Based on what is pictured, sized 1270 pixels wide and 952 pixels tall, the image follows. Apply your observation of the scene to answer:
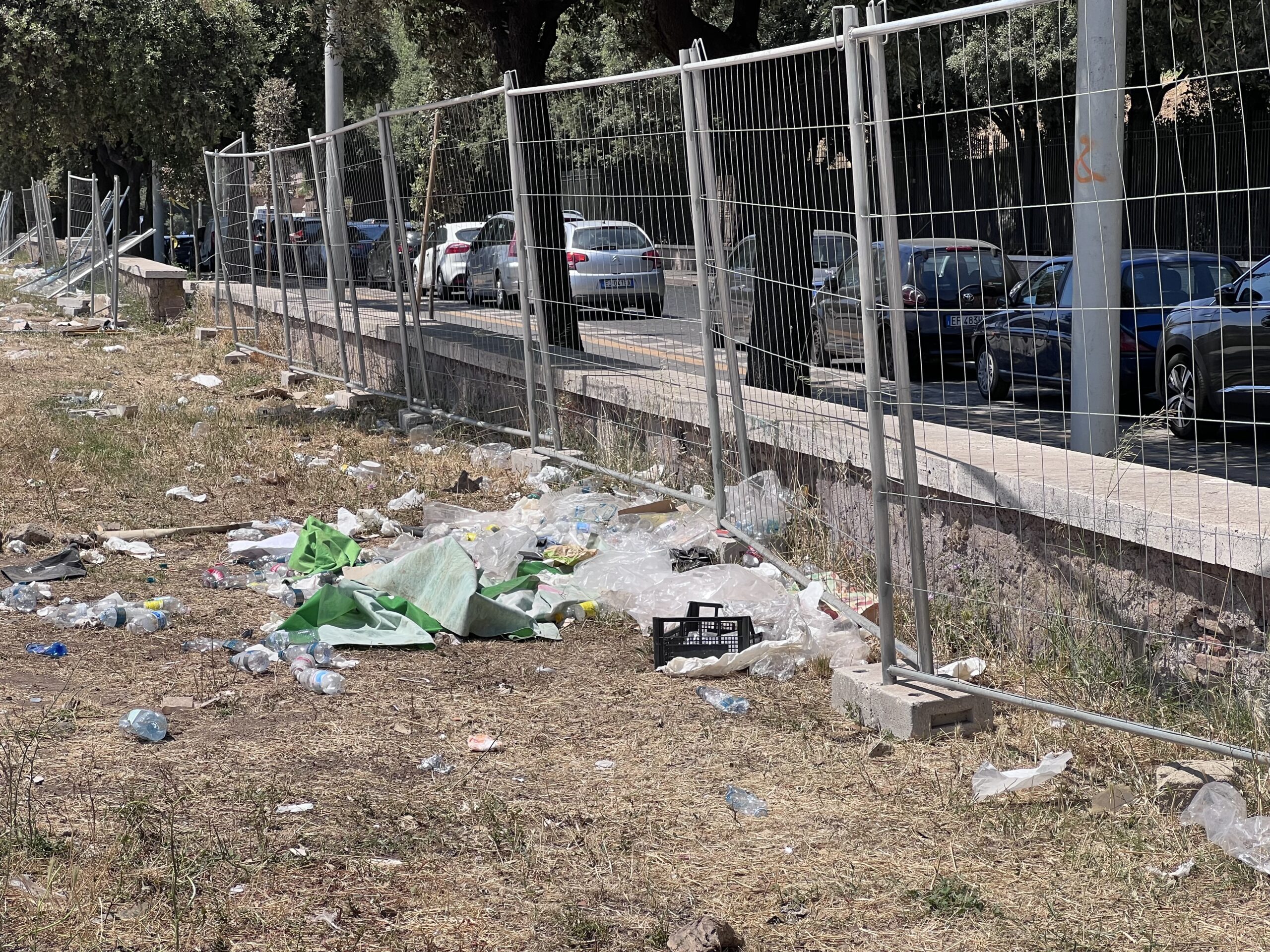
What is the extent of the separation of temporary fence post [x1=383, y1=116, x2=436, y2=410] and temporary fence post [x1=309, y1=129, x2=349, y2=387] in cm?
203

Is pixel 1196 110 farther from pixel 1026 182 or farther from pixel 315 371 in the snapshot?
pixel 315 371

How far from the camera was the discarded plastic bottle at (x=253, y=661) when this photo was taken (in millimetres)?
5402

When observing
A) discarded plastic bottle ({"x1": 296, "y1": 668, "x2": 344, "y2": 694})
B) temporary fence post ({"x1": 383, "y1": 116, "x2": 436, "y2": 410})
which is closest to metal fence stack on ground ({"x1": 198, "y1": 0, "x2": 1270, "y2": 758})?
temporary fence post ({"x1": 383, "y1": 116, "x2": 436, "y2": 410})

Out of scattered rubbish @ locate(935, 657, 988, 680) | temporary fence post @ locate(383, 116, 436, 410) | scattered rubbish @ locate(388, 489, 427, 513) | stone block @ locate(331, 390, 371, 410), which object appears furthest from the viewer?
stone block @ locate(331, 390, 371, 410)

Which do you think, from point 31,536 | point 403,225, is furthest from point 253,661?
point 403,225

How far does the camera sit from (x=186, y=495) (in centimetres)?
880

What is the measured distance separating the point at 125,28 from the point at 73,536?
2283 centimetres

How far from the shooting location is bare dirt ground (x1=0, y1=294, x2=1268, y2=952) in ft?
11.0

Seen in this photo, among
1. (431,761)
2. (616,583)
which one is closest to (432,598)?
(616,583)

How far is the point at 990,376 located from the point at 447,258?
20.5ft

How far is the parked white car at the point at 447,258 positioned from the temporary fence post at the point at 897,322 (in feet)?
18.3

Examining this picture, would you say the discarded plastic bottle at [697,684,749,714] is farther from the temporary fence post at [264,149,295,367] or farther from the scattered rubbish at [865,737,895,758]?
the temporary fence post at [264,149,295,367]

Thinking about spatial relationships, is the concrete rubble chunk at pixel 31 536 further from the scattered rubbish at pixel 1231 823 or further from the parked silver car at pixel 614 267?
the scattered rubbish at pixel 1231 823

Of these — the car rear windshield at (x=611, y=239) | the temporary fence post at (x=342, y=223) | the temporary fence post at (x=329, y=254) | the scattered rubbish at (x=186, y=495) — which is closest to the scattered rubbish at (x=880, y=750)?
the car rear windshield at (x=611, y=239)
